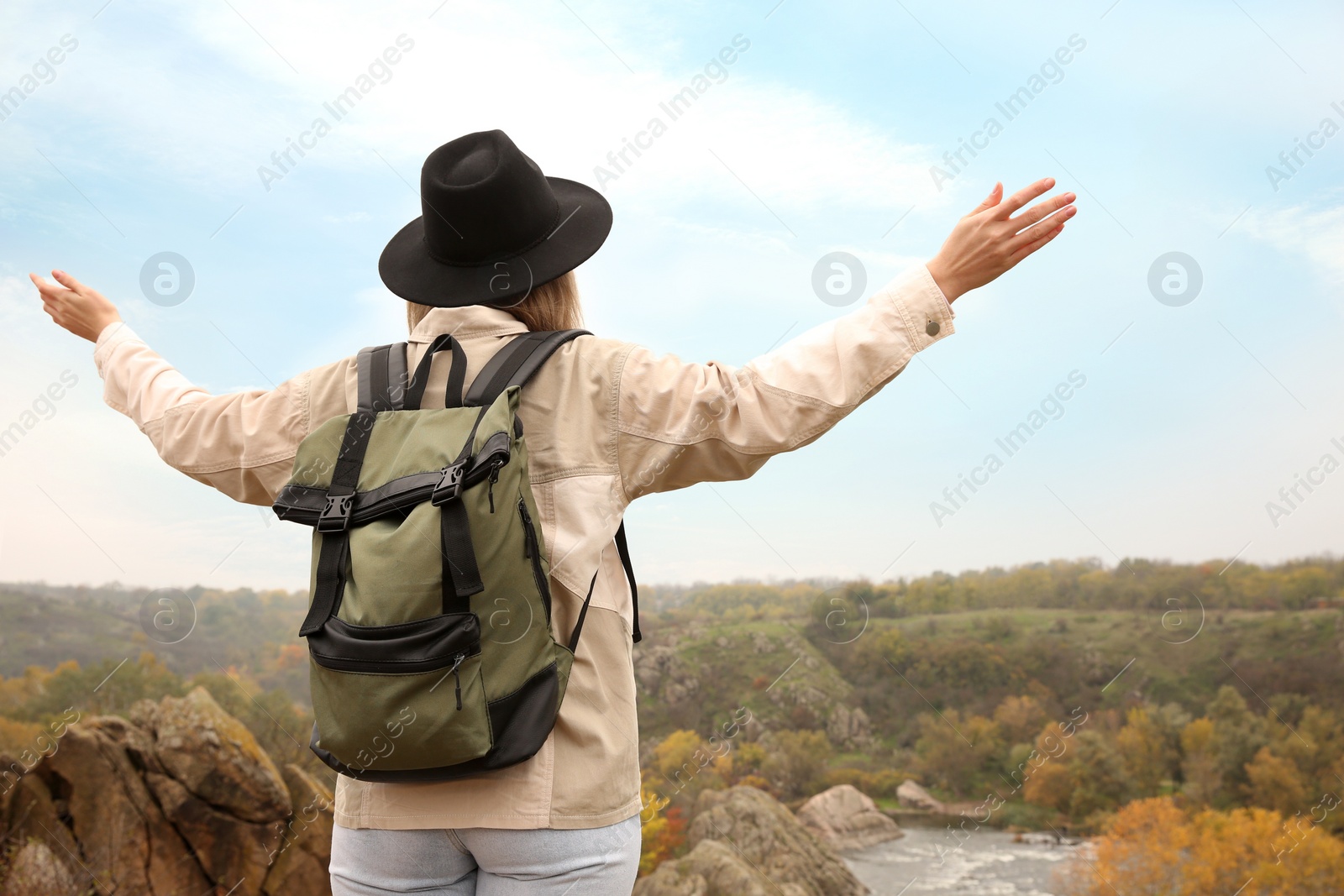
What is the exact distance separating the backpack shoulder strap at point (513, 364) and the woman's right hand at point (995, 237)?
48 cm

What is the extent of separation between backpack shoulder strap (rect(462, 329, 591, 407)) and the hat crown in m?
A: 0.17

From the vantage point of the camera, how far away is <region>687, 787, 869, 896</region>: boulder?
11.7 ft

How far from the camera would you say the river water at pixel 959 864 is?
3.83m

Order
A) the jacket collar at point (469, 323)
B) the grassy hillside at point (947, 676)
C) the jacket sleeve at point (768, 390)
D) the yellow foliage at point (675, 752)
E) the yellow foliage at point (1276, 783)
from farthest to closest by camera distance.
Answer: the yellow foliage at point (1276, 783), the grassy hillside at point (947, 676), the yellow foliage at point (675, 752), the jacket collar at point (469, 323), the jacket sleeve at point (768, 390)

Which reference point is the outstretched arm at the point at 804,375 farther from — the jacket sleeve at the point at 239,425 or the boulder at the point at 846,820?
the boulder at the point at 846,820

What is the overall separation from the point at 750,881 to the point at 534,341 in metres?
3.01

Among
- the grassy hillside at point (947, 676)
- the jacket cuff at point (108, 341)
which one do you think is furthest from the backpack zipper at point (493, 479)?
the grassy hillside at point (947, 676)

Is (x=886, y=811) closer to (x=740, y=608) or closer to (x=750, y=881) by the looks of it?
(x=750, y=881)

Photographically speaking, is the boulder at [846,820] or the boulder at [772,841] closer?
the boulder at [772,841]

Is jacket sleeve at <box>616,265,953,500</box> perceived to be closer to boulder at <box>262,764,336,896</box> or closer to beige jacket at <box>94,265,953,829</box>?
beige jacket at <box>94,265,953,829</box>

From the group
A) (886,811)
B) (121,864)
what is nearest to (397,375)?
(121,864)

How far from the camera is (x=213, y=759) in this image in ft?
11.2

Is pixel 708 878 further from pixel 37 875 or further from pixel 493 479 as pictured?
pixel 493 479

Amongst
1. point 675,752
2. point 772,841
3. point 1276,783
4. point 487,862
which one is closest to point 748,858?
point 772,841
